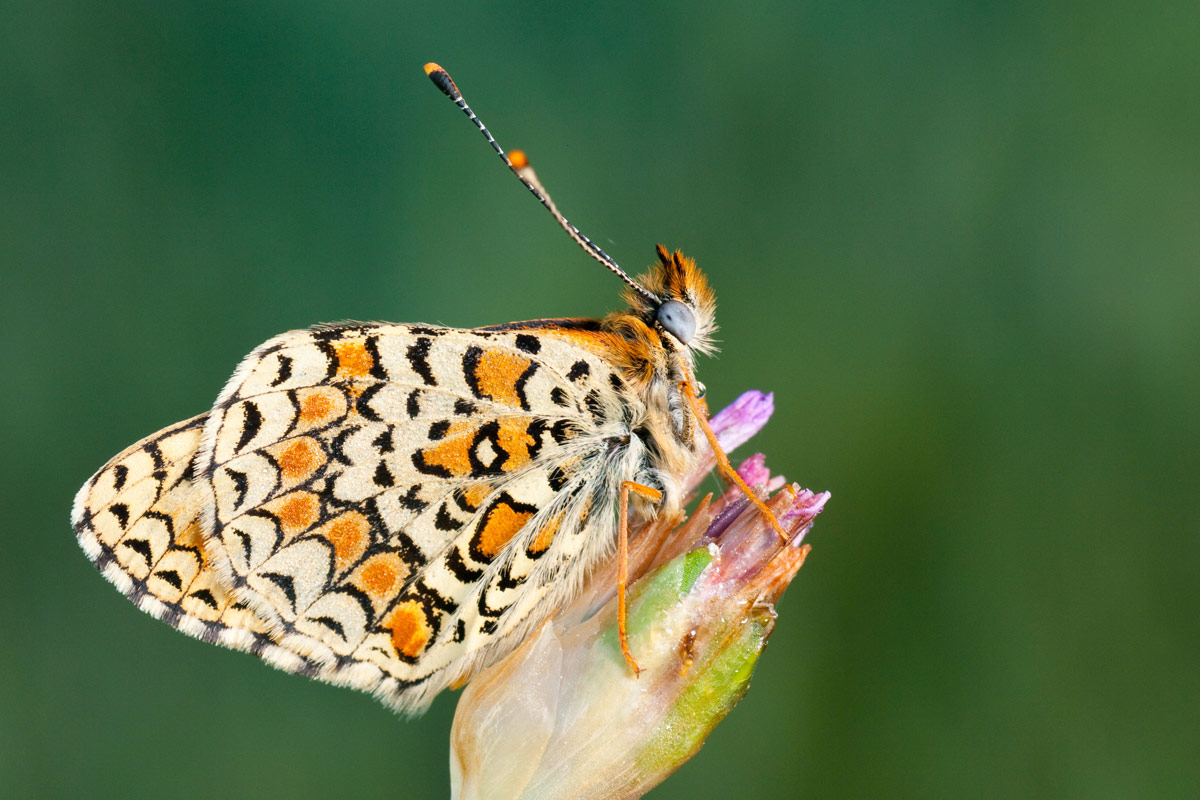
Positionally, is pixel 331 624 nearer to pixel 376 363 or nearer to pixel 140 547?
pixel 140 547

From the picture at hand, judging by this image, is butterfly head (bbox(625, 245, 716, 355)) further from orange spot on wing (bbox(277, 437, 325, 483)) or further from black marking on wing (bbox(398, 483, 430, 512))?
orange spot on wing (bbox(277, 437, 325, 483))

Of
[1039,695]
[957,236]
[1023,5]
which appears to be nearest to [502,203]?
[957,236]

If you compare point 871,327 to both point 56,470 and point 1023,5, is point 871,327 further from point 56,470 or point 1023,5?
point 56,470

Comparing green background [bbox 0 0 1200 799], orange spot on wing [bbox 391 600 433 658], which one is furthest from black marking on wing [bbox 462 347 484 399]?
green background [bbox 0 0 1200 799]

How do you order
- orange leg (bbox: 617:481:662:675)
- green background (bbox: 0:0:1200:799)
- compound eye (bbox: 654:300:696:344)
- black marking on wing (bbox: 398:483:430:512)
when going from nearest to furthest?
orange leg (bbox: 617:481:662:675)
black marking on wing (bbox: 398:483:430:512)
compound eye (bbox: 654:300:696:344)
green background (bbox: 0:0:1200:799)

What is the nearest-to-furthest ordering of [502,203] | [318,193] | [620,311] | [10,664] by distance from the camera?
[620,311], [10,664], [318,193], [502,203]

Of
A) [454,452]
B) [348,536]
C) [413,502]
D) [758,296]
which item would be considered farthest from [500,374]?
[758,296]

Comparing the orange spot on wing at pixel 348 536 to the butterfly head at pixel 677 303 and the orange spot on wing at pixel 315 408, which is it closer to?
the orange spot on wing at pixel 315 408

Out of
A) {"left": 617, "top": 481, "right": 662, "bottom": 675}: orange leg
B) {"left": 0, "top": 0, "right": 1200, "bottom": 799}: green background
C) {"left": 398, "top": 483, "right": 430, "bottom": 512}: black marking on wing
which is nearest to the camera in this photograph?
{"left": 617, "top": 481, "right": 662, "bottom": 675}: orange leg
